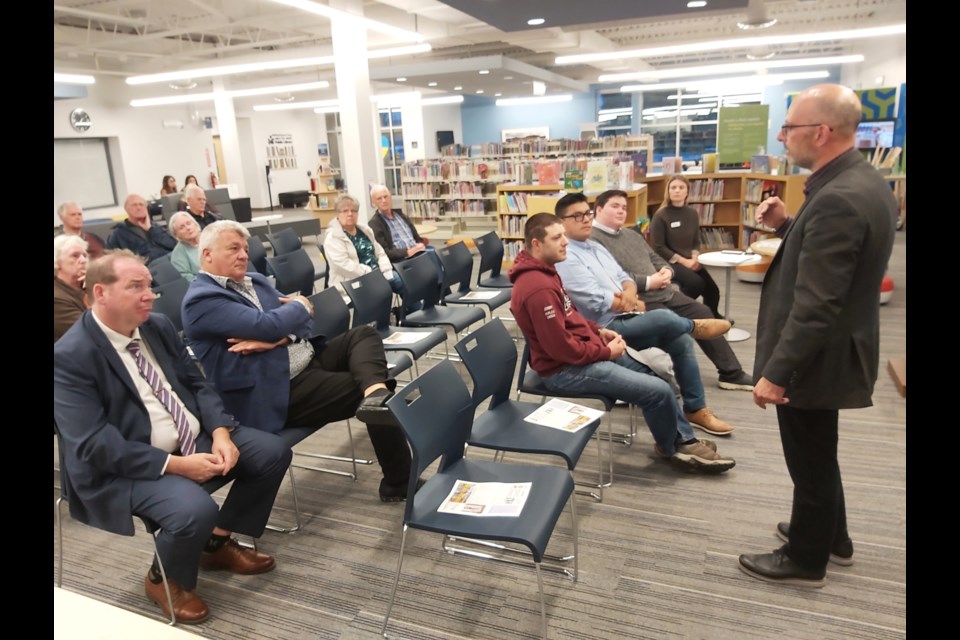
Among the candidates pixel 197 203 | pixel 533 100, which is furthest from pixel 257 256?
pixel 533 100

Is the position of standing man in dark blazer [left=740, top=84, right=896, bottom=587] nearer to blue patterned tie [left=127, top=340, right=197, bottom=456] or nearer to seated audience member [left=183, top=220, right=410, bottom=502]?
seated audience member [left=183, top=220, right=410, bottom=502]

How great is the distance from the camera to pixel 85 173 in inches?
561

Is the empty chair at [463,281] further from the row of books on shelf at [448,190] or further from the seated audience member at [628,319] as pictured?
the row of books on shelf at [448,190]

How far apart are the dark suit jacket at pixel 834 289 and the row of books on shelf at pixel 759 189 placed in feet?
19.7

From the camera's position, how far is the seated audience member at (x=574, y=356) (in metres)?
3.08

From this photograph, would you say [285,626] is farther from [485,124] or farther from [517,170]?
Answer: [485,124]

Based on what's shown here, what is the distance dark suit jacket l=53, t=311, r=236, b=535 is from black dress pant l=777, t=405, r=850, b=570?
7.58 ft

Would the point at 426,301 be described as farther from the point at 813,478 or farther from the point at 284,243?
the point at 813,478

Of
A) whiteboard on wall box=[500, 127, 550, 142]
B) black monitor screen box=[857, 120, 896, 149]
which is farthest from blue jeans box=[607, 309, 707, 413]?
whiteboard on wall box=[500, 127, 550, 142]

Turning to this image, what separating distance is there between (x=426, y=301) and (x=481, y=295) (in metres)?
0.56

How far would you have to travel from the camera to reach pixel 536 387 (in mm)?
3264

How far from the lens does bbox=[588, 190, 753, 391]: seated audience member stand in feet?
14.5
